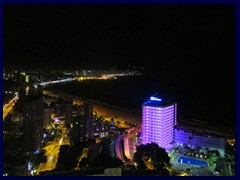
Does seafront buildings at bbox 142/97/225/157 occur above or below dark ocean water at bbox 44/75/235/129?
below

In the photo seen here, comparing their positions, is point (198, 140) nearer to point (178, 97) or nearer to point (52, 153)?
point (52, 153)

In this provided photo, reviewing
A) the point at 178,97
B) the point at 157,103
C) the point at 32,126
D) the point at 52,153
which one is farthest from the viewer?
the point at 178,97

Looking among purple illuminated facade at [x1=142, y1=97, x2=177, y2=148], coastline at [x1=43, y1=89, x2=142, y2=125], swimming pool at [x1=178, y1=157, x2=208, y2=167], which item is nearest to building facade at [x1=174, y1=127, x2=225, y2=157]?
purple illuminated facade at [x1=142, y1=97, x2=177, y2=148]

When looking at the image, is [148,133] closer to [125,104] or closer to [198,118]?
[198,118]

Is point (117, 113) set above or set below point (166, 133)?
above

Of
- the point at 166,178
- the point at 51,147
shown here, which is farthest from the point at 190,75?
the point at 166,178

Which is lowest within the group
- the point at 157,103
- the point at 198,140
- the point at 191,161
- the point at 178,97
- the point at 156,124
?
the point at 191,161

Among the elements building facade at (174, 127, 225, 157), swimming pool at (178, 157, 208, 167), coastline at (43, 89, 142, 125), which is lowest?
swimming pool at (178, 157, 208, 167)

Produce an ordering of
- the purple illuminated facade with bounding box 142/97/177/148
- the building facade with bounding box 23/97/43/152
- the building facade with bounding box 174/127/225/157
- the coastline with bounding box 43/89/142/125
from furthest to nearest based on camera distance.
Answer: the coastline with bounding box 43/89/142/125
the purple illuminated facade with bounding box 142/97/177/148
the building facade with bounding box 174/127/225/157
the building facade with bounding box 23/97/43/152

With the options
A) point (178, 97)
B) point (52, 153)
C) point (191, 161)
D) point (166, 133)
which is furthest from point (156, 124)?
point (178, 97)

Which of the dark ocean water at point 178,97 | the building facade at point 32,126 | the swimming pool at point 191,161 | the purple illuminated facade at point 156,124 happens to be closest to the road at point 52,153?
the building facade at point 32,126

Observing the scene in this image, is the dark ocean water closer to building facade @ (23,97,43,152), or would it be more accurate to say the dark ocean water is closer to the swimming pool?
the swimming pool
